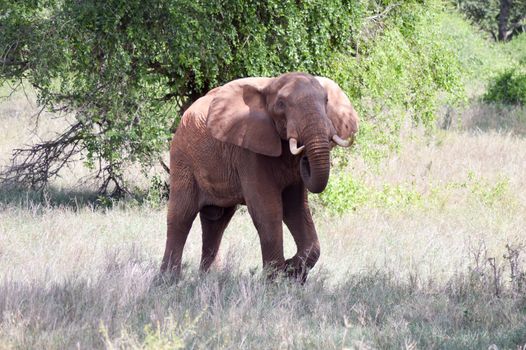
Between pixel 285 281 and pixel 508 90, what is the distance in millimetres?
20103

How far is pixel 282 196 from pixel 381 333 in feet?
7.46

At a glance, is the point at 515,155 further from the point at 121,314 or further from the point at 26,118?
the point at 121,314

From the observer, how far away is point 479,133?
21000mm

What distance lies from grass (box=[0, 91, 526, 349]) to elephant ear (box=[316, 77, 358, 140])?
1.23 meters

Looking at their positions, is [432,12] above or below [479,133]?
above

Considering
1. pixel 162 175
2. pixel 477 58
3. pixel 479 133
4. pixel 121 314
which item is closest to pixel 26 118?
pixel 162 175

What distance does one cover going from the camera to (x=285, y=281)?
7.91 metres

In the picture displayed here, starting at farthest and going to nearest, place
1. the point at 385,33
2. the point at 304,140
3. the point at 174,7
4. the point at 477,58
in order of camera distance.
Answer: the point at 477,58, the point at 385,33, the point at 174,7, the point at 304,140

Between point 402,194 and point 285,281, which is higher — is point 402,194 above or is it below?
below

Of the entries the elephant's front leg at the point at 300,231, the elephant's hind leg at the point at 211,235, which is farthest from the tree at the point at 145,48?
the elephant's front leg at the point at 300,231

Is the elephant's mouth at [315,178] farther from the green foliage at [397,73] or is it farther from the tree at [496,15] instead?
the tree at [496,15]

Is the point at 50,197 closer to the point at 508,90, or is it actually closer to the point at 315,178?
the point at 315,178

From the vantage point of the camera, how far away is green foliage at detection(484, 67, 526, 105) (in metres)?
26.4

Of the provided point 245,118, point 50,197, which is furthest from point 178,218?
point 50,197
